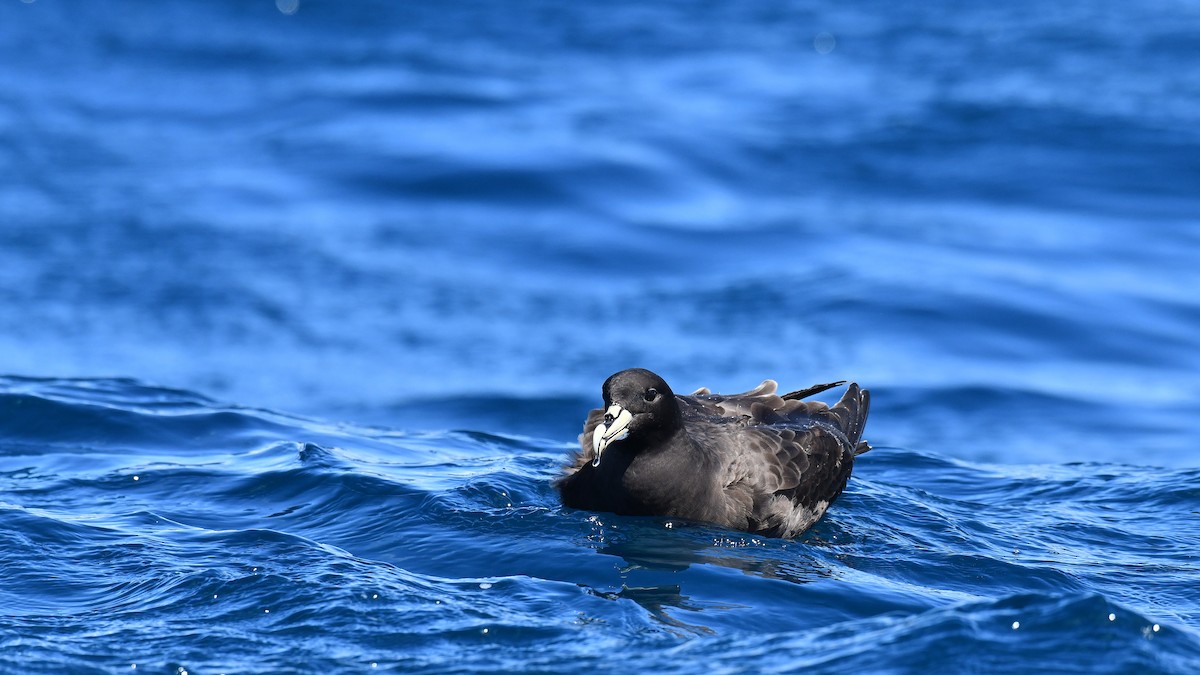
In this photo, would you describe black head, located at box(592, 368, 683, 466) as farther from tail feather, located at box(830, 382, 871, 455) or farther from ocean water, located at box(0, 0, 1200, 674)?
tail feather, located at box(830, 382, 871, 455)

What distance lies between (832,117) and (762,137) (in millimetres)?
1136

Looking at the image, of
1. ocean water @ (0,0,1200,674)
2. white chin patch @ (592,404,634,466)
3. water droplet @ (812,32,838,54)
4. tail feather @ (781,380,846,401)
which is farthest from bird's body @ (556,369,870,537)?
water droplet @ (812,32,838,54)

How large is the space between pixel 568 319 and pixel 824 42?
9.93 m

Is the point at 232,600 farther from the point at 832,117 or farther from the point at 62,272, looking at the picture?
the point at 832,117

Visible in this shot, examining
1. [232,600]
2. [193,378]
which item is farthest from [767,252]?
[232,600]

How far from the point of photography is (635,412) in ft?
23.1

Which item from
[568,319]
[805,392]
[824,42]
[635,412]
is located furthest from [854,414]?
[824,42]

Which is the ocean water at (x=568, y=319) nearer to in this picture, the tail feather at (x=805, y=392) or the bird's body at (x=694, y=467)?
the bird's body at (x=694, y=467)

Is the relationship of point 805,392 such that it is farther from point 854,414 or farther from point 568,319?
point 568,319

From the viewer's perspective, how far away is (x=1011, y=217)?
16.9 meters

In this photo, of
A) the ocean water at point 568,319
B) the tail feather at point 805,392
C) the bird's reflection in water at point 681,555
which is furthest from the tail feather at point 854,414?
the bird's reflection in water at point 681,555

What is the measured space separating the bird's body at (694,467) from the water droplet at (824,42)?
15377 millimetres

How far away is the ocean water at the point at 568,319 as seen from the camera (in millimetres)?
6016

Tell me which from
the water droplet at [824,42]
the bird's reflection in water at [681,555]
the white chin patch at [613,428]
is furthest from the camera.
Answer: the water droplet at [824,42]
